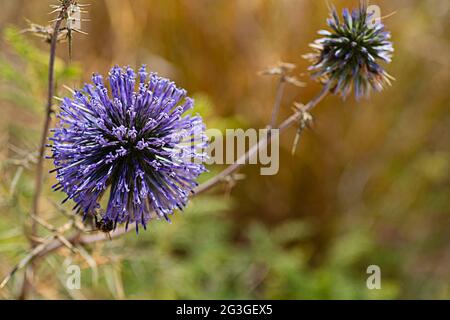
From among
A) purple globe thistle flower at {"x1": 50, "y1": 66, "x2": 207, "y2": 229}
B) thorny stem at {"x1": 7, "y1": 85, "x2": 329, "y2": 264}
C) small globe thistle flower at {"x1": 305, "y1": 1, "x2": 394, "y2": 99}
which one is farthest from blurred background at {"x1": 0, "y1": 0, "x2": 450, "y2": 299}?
purple globe thistle flower at {"x1": 50, "y1": 66, "x2": 207, "y2": 229}

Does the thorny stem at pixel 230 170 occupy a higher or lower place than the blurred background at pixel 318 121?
lower

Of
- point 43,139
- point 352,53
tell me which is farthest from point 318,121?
point 43,139

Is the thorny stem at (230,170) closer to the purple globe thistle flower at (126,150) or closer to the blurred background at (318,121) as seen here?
the purple globe thistle flower at (126,150)

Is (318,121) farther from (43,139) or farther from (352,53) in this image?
(43,139)

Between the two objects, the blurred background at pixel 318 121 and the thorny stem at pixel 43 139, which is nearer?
the thorny stem at pixel 43 139

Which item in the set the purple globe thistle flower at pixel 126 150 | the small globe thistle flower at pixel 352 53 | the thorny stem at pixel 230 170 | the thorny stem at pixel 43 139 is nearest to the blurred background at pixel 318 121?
the thorny stem at pixel 43 139
